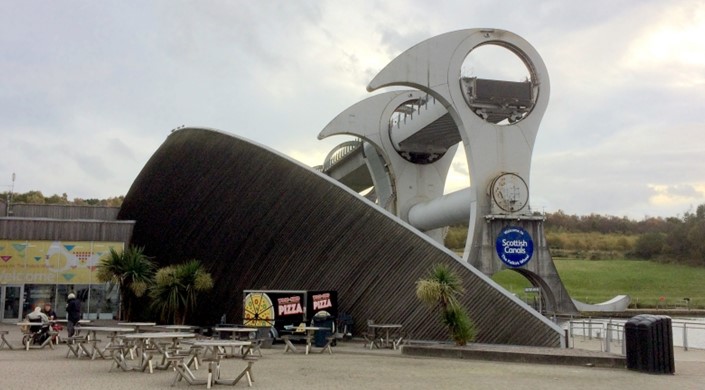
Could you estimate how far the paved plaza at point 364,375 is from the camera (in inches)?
474

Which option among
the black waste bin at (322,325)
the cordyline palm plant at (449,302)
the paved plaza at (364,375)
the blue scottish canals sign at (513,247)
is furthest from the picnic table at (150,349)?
the blue scottish canals sign at (513,247)

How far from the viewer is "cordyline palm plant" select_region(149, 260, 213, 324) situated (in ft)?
80.9

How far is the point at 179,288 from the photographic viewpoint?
81.1ft

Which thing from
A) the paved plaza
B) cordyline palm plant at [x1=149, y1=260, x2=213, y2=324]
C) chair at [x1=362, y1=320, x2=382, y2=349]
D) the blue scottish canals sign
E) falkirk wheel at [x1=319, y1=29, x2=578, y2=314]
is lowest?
the paved plaza

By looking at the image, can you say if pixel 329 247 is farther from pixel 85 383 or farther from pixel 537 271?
pixel 537 271

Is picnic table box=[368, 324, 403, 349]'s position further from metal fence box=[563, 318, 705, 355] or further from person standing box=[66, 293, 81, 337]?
person standing box=[66, 293, 81, 337]

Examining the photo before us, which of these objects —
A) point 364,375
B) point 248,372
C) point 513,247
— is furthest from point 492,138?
point 248,372

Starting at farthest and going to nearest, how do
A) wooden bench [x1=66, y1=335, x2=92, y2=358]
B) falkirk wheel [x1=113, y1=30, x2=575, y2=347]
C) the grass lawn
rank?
the grass lawn
falkirk wheel [x1=113, y1=30, x2=575, y2=347]
wooden bench [x1=66, y1=335, x2=92, y2=358]

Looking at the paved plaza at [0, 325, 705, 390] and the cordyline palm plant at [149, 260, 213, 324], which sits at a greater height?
the cordyline palm plant at [149, 260, 213, 324]

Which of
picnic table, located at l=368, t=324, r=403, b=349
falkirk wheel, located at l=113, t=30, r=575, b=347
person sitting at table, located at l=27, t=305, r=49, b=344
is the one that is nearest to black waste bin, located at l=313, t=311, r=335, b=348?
picnic table, located at l=368, t=324, r=403, b=349

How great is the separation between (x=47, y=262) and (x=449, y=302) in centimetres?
2406

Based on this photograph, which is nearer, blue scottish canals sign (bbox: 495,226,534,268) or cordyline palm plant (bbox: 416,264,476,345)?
cordyline palm plant (bbox: 416,264,476,345)

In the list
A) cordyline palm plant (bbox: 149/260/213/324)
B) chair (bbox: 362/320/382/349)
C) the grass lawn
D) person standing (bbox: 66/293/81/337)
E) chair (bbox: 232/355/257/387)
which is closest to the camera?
chair (bbox: 232/355/257/387)

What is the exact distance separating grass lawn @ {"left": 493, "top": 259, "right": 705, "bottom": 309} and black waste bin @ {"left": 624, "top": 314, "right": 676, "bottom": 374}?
45.6 metres
